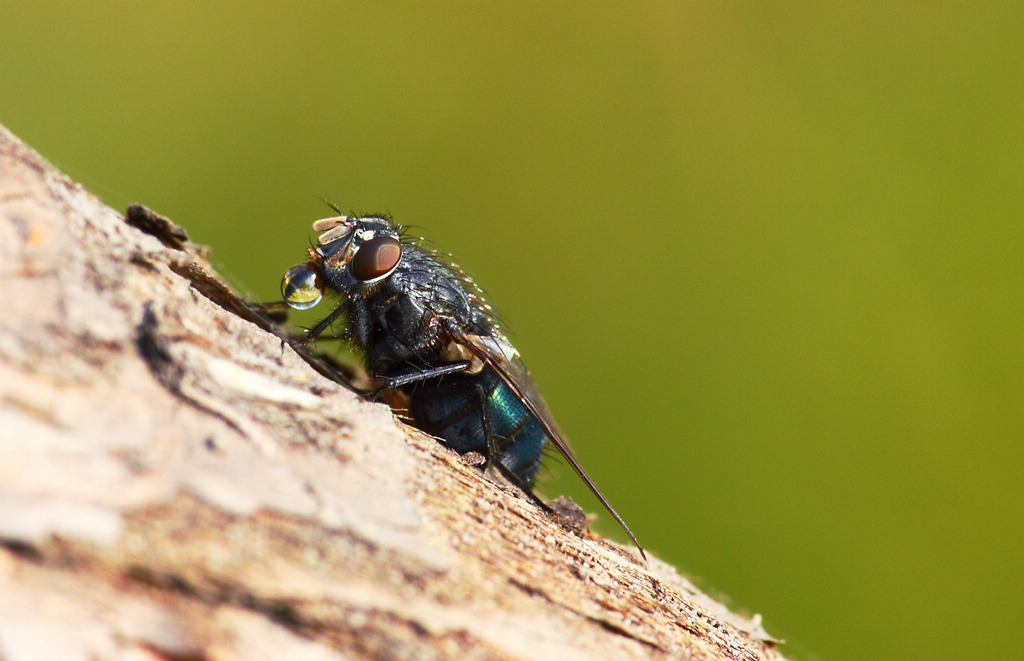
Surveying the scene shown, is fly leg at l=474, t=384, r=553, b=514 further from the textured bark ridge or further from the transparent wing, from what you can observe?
the textured bark ridge

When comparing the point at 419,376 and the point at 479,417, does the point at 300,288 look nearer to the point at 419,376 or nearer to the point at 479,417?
the point at 419,376

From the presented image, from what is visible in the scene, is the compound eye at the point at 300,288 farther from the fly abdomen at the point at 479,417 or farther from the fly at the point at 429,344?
the fly abdomen at the point at 479,417

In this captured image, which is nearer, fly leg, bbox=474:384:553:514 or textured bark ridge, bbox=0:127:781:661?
textured bark ridge, bbox=0:127:781:661

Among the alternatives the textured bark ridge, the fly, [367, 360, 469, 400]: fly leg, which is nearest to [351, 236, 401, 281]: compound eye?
the fly

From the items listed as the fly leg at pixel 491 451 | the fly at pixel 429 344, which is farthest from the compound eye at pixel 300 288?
the fly leg at pixel 491 451

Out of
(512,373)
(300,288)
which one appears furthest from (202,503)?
(512,373)

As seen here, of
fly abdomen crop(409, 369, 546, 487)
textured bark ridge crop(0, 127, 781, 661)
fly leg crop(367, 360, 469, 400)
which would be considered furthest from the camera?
fly abdomen crop(409, 369, 546, 487)
